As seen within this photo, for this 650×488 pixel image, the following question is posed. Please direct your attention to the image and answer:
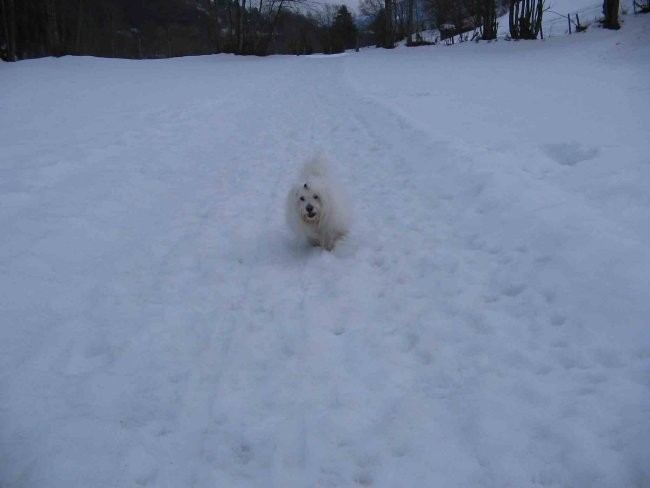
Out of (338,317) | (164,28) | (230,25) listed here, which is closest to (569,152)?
(338,317)

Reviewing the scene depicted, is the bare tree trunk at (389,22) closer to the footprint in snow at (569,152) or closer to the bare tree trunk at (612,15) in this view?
the bare tree trunk at (612,15)

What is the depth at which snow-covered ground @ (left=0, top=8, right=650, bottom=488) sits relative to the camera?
7.91ft

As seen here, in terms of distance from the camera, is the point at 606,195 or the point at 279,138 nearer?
the point at 606,195

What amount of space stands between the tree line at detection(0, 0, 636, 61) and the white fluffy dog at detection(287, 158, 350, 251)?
23.8 m

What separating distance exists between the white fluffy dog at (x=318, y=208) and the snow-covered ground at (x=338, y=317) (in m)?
0.19

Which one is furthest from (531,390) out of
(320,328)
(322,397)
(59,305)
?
(59,305)

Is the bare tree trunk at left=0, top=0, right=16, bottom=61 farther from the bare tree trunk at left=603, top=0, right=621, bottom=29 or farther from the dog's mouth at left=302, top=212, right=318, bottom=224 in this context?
the bare tree trunk at left=603, top=0, right=621, bottom=29

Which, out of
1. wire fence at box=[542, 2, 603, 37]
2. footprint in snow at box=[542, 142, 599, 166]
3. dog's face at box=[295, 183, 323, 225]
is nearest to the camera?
dog's face at box=[295, 183, 323, 225]

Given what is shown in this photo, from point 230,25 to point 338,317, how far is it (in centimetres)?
4052

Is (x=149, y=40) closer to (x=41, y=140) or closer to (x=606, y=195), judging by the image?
Answer: (x=41, y=140)

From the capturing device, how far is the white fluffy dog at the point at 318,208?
15.2 feet

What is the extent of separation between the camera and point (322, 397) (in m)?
2.83

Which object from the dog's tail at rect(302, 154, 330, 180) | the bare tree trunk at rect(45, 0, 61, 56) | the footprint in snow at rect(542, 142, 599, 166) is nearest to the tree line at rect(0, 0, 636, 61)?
the bare tree trunk at rect(45, 0, 61, 56)

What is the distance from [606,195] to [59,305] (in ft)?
18.2
